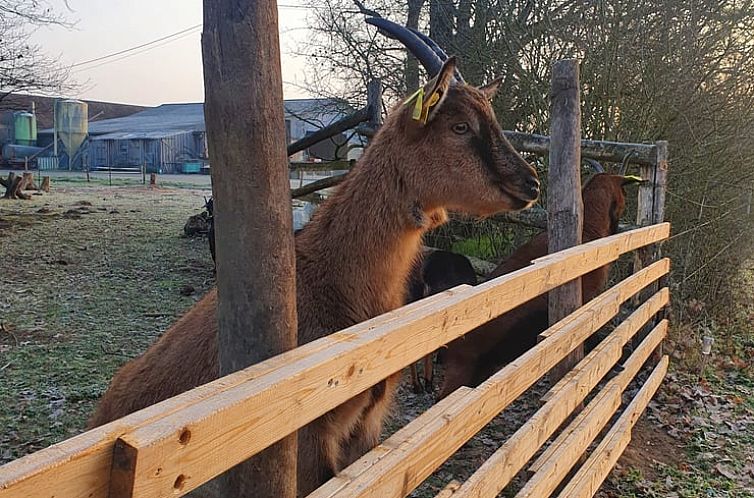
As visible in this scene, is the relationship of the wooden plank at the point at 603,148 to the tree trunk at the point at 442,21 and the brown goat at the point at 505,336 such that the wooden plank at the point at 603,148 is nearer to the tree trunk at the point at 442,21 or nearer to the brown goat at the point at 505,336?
the brown goat at the point at 505,336

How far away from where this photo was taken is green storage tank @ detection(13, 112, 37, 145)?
49125mm

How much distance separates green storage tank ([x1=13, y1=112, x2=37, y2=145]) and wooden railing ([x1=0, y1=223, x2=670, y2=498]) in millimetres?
53308

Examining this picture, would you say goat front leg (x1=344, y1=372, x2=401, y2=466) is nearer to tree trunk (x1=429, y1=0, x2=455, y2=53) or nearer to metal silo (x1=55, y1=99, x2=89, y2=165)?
tree trunk (x1=429, y1=0, x2=455, y2=53)

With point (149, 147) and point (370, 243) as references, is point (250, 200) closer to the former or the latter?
point (370, 243)

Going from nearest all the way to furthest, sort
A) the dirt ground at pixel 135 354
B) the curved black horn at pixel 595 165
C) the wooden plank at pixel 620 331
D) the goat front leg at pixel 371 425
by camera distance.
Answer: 1. the goat front leg at pixel 371 425
2. the wooden plank at pixel 620 331
3. the dirt ground at pixel 135 354
4. the curved black horn at pixel 595 165

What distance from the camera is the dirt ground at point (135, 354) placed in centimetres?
466

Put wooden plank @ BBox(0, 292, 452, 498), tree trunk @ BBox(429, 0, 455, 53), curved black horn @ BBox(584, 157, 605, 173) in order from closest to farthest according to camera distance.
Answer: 1. wooden plank @ BBox(0, 292, 452, 498)
2. curved black horn @ BBox(584, 157, 605, 173)
3. tree trunk @ BBox(429, 0, 455, 53)

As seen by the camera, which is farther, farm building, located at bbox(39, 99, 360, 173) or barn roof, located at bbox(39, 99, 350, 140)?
barn roof, located at bbox(39, 99, 350, 140)

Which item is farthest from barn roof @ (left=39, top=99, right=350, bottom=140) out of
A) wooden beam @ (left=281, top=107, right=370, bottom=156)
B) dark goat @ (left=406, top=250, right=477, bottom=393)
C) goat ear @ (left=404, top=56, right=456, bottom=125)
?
goat ear @ (left=404, top=56, right=456, bottom=125)

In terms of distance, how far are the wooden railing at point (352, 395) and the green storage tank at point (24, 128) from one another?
2099 inches

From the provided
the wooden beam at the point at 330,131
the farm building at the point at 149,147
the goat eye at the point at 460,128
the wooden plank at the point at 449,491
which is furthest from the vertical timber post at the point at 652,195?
the farm building at the point at 149,147

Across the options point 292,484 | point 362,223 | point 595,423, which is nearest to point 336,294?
point 362,223

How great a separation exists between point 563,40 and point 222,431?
7.86 metres

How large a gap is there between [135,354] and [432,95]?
4603 millimetres
